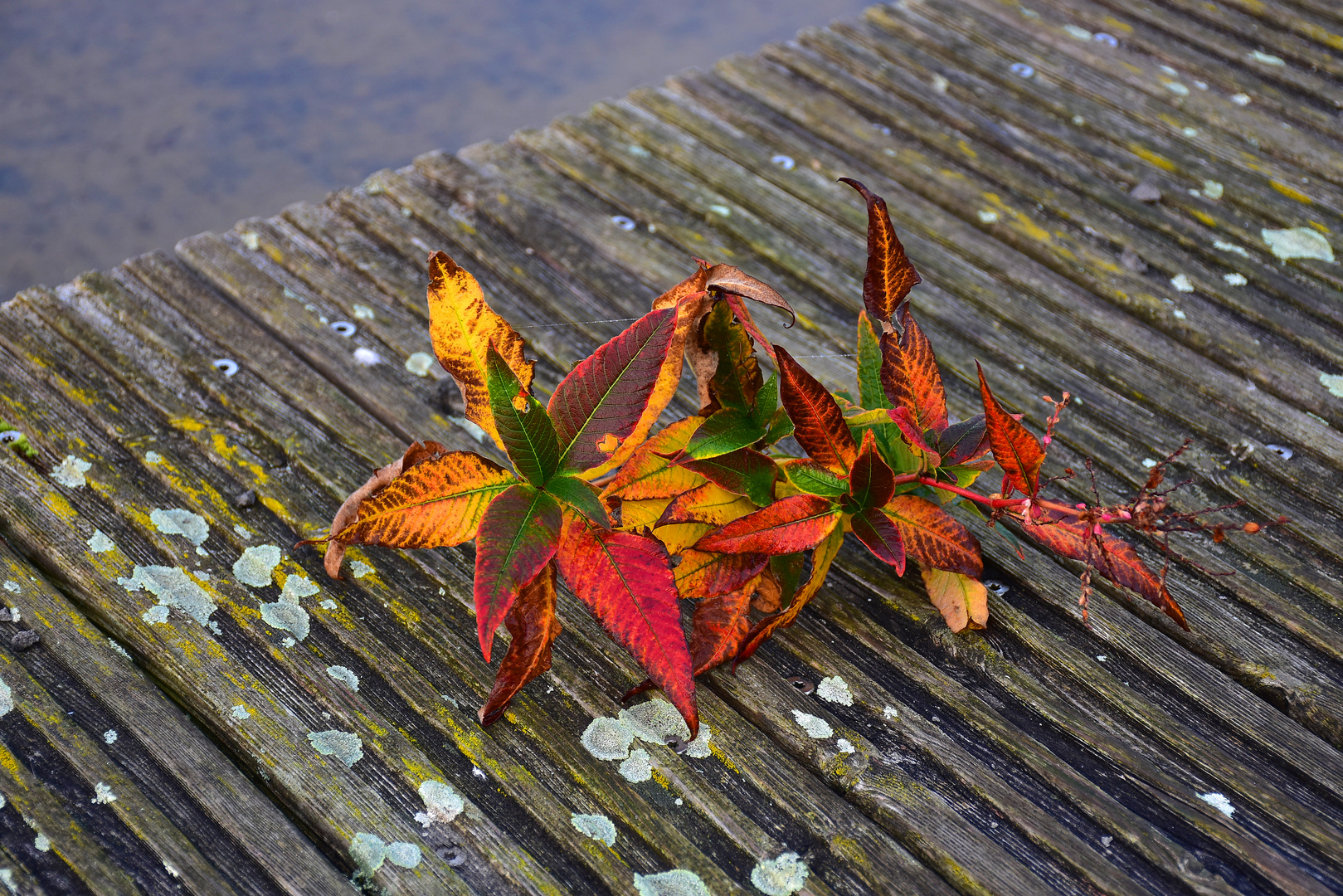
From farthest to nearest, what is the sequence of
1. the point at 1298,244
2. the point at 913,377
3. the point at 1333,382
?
1. the point at 1298,244
2. the point at 1333,382
3. the point at 913,377

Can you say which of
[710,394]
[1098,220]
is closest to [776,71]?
[1098,220]

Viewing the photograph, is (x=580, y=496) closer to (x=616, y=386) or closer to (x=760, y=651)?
(x=616, y=386)

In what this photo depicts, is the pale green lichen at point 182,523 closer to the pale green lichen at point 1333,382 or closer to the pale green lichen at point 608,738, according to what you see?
the pale green lichen at point 608,738

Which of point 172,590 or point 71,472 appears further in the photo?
point 71,472

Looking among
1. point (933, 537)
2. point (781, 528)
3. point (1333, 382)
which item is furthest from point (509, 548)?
point (1333, 382)

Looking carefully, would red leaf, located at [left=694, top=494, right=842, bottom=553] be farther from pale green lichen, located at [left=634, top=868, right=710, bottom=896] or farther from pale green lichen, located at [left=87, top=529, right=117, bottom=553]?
pale green lichen, located at [left=87, top=529, right=117, bottom=553]

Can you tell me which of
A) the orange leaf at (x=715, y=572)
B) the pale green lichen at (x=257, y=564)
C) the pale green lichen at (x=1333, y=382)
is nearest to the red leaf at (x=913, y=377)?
the orange leaf at (x=715, y=572)

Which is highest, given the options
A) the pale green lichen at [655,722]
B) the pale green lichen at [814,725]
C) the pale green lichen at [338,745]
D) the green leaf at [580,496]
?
the green leaf at [580,496]
